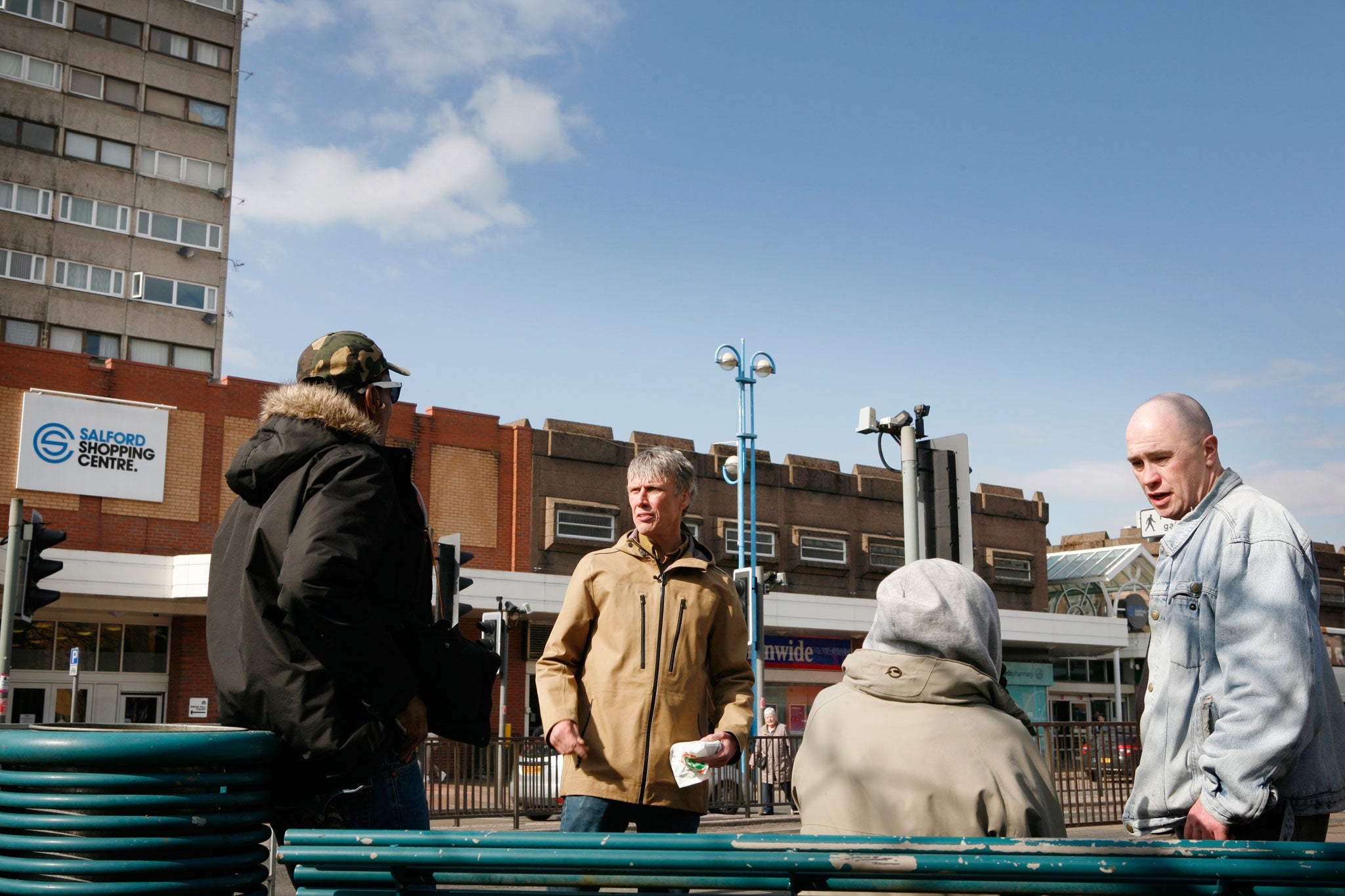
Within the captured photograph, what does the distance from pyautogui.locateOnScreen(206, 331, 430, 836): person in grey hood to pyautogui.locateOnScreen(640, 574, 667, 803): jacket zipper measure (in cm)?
108

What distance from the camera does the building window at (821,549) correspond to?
134ft

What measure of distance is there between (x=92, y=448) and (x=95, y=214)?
2081cm

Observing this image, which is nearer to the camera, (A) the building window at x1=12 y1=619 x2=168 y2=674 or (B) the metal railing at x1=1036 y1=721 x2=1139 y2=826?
(B) the metal railing at x1=1036 y1=721 x2=1139 y2=826

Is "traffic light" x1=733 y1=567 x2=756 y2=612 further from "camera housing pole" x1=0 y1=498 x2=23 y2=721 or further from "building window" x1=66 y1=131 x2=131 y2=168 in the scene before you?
"building window" x1=66 y1=131 x2=131 y2=168

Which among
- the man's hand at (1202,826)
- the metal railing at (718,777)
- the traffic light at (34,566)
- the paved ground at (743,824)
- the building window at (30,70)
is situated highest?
the building window at (30,70)

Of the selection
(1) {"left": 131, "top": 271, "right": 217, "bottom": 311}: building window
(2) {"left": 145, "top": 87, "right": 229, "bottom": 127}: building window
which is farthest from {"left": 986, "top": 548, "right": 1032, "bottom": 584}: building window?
(2) {"left": 145, "top": 87, "right": 229, "bottom": 127}: building window

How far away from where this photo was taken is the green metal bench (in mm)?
2051

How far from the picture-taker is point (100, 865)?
2557 millimetres

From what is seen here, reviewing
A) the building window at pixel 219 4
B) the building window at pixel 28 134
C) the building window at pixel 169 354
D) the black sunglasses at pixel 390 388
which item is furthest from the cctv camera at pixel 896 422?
the building window at pixel 219 4

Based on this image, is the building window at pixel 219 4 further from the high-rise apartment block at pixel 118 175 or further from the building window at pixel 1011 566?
the building window at pixel 1011 566

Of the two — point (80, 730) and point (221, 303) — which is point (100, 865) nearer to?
point (80, 730)

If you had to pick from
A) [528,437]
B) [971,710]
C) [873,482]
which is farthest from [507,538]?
[971,710]

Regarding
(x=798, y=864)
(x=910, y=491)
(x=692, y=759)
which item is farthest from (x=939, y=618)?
(x=910, y=491)

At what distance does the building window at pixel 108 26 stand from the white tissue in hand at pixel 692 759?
5083cm
